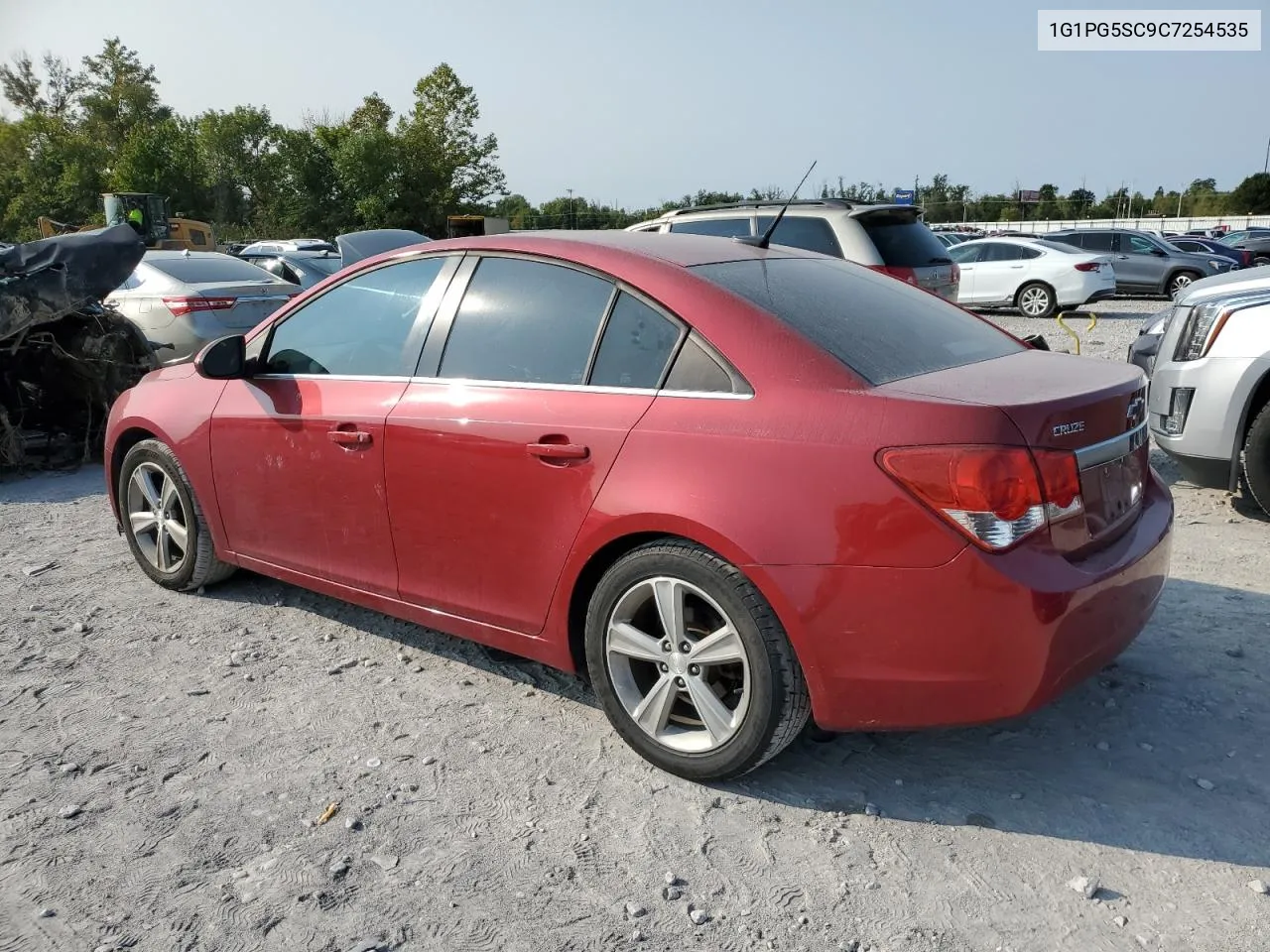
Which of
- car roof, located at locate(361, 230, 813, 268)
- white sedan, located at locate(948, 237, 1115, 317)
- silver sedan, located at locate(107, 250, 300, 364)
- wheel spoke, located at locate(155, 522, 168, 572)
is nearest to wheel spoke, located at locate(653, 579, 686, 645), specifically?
car roof, located at locate(361, 230, 813, 268)

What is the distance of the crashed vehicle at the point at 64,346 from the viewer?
23.4 ft

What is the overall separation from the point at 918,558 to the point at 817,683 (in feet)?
1.48

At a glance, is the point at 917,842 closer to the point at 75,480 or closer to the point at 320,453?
the point at 320,453

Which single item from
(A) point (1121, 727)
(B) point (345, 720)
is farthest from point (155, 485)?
(A) point (1121, 727)

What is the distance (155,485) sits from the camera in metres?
4.79

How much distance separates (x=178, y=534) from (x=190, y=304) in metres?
5.78

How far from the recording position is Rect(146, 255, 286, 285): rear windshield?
10.2 metres

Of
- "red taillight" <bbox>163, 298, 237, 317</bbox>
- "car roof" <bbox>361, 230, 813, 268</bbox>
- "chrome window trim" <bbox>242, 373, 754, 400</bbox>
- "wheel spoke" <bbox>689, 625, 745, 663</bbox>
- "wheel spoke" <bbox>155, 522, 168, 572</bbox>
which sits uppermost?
"car roof" <bbox>361, 230, 813, 268</bbox>

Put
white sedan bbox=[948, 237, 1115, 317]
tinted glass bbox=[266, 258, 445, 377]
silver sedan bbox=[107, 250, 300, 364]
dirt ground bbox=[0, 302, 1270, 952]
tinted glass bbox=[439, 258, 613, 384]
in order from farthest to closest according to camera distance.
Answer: white sedan bbox=[948, 237, 1115, 317]
silver sedan bbox=[107, 250, 300, 364]
tinted glass bbox=[266, 258, 445, 377]
tinted glass bbox=[439, 258, 613, 384]
dirt ground bbox=[0, 302, 1270, 952]

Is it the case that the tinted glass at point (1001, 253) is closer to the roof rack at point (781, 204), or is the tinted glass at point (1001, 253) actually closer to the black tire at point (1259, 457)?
the roof rack at point (781, 204)

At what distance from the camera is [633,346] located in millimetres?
3123

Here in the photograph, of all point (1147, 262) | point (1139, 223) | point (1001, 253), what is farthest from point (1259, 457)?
point (1139, 223)

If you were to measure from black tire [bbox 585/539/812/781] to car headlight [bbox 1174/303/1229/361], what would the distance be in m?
3.86

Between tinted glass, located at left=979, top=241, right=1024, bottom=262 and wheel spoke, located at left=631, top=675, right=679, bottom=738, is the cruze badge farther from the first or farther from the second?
tinted glass, located at left=979, top=241, right=1024, bottom=262
